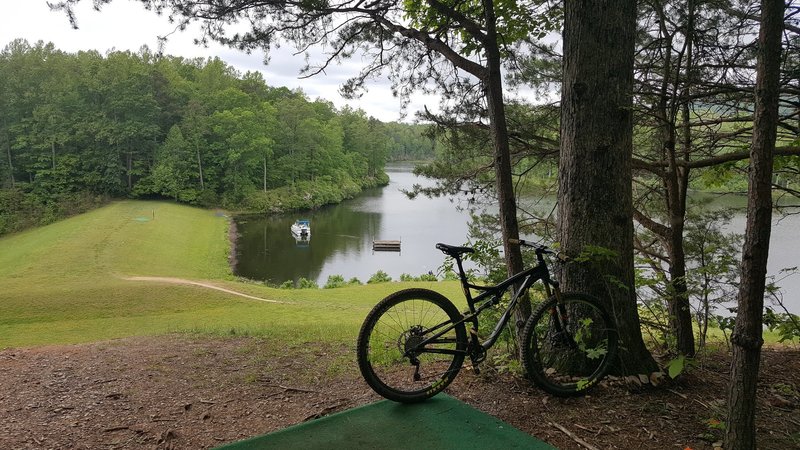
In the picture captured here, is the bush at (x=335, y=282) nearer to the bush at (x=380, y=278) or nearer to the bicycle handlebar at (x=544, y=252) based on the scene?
the bush at (x=380, y=278)

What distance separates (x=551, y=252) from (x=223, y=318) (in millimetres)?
12754

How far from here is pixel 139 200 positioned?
138 feet

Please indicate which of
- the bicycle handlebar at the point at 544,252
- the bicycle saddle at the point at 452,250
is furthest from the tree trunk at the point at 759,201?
the bicycle saddle at the point at 452,250

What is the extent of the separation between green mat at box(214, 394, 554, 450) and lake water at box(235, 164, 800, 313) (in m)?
12.7

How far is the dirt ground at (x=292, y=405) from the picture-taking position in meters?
2.61

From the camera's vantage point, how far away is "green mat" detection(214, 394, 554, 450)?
97.8 inches

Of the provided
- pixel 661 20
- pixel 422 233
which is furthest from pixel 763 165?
pixel 422 233

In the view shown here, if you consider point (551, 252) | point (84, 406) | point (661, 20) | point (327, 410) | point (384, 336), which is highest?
point (661, 20)

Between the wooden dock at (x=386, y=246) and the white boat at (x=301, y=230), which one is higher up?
the white boat at (x=301, y=230)

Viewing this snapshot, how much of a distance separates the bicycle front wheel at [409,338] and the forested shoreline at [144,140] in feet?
110

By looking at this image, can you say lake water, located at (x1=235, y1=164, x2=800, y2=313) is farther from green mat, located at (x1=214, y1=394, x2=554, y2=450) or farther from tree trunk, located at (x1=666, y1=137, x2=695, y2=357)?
green mat, located at (x1=214, y1=394, x2=554, y2=450)

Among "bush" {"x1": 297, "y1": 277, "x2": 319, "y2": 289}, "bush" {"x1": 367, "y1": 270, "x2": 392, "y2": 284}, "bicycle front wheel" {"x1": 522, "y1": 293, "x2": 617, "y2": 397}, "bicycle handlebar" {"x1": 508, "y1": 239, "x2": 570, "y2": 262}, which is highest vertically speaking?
"bicycle handlebar" {"x1": 508, "y1": 239, "x2": 570, "y2": 262}

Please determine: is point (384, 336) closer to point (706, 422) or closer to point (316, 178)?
point (706, 422)

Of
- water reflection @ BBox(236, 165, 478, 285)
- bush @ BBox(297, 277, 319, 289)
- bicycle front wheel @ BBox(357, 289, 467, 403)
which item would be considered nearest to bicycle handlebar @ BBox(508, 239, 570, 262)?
bicycle front wheel @ BBox(357, 289, 467, 403)
